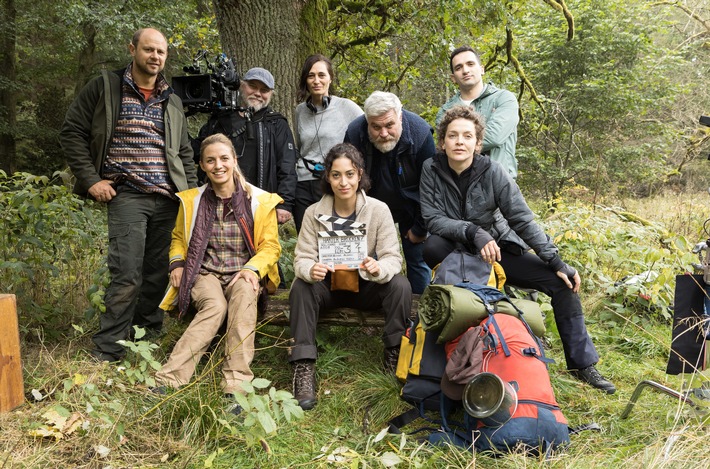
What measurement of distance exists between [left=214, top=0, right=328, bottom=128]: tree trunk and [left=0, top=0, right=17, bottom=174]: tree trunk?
986 centimetres

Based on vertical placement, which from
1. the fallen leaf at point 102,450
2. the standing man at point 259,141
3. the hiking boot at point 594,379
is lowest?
the fallen leaf at point 102,450

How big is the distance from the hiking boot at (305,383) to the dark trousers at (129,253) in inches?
49.3

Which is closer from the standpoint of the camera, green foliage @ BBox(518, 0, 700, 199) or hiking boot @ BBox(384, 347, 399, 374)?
hiking boot @ BBox(384, 347, 399, 374)

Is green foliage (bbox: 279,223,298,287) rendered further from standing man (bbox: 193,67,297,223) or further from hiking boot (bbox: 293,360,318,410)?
hiking boot (bbox: 293,360,318,410)

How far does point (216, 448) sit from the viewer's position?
2523 millimetres

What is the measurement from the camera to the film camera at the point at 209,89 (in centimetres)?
406

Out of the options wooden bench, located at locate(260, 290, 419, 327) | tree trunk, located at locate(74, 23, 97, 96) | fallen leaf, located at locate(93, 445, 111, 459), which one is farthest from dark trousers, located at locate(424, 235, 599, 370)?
tree trunk, located at locate(74, 23, 97, 96)

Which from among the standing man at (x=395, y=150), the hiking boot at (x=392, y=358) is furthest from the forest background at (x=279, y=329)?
the standing man at (x=395, y=150)

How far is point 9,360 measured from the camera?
2852mm

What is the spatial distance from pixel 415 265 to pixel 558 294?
1.19 m

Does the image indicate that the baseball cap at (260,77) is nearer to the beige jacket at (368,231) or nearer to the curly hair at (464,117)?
the beige jacket at (368,231)

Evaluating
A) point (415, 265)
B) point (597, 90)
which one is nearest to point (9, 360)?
point (415, 265)

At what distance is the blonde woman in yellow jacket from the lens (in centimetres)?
332

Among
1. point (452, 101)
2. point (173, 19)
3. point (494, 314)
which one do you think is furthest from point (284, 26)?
point (173, 19)
